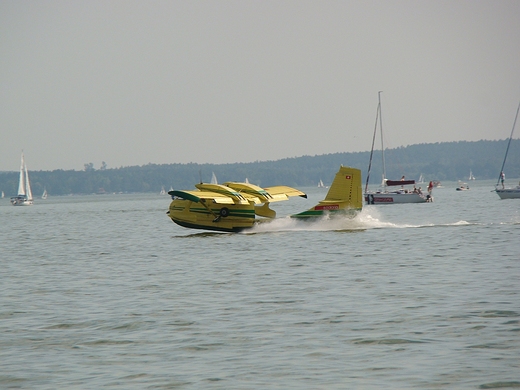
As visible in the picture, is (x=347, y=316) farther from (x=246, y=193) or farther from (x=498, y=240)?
(x=246, y=193)

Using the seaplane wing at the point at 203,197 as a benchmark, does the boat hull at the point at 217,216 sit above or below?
below

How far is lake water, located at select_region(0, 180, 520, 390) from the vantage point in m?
11.7

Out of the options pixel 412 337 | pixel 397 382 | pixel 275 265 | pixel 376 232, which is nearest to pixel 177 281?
pixel 275 265

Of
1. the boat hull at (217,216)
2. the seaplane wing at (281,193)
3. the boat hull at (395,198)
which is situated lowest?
the boat hull at (395,198)

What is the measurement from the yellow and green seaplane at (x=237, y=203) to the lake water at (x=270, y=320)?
669 cm

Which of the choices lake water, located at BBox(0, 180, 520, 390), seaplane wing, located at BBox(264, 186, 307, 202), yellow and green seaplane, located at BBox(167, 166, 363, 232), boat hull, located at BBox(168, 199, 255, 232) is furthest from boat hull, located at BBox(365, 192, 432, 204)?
lake water, located at BBox(0, 180, 520, 390)

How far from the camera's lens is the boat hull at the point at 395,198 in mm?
90375

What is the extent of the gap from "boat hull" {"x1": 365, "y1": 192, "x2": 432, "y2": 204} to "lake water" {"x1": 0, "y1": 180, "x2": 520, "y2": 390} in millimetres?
59517

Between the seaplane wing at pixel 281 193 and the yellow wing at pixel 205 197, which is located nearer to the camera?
the yellow wing at pixel 205 197

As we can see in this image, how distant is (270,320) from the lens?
52.1ft

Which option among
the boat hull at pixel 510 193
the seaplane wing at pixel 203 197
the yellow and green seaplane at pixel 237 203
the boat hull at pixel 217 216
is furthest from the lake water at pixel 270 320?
the boat hull at pixel 510 193

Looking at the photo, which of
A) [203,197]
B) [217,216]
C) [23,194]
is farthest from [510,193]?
[23,194]

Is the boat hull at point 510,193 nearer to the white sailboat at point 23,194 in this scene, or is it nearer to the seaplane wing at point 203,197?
the seaplane wing at point 203,197

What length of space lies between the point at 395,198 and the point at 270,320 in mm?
76289
